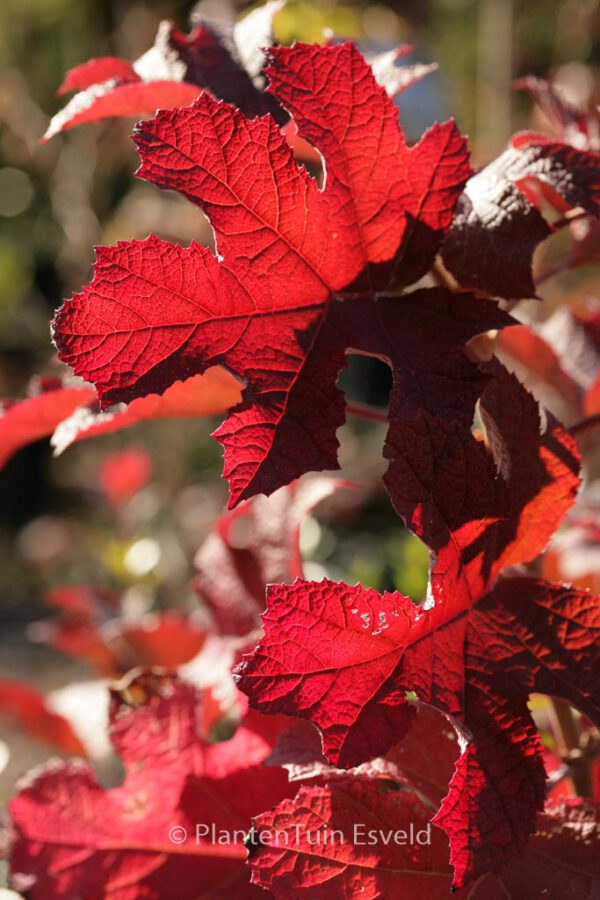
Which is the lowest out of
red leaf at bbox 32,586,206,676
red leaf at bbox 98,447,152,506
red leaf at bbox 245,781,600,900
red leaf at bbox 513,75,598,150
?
red leaf at bbox 245,781,600,900

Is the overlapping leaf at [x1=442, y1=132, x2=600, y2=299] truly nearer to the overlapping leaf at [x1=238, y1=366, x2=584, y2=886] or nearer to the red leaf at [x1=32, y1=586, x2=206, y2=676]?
the overlapping leaf at [x1=238, y1=366, x2=584, y2=886]

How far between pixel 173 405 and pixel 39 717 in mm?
637

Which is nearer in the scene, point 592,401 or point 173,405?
point 173,405

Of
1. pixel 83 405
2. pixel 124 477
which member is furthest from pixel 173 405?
pixel 124 477

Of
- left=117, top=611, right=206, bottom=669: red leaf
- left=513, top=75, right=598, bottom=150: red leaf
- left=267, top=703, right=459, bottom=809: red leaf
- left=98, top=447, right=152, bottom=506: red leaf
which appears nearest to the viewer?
left=267, top=703, right=459, bottom=809: red leaf

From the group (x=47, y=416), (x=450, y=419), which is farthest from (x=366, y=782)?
(x=47, y=416)

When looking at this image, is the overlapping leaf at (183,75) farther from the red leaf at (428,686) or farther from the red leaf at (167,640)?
the red leaf at (167,640)

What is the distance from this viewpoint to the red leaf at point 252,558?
0.80 metres

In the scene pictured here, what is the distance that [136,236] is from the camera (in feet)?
10.4

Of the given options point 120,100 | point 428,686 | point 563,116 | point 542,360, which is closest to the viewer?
point 428,686

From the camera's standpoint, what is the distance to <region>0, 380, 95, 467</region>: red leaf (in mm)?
633

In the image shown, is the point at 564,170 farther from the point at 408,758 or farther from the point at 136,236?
the point at 136,236

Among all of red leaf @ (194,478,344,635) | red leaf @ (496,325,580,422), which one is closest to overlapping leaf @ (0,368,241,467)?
red leaf @ (194,478,344,635)

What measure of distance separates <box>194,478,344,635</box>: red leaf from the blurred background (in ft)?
1.82
